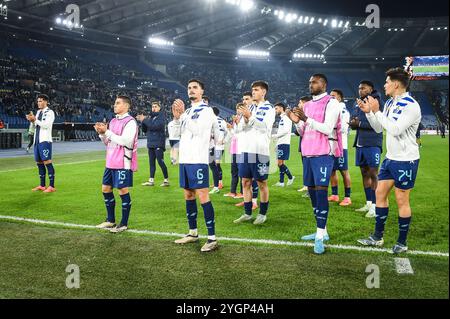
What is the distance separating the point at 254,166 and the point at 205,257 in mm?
2183

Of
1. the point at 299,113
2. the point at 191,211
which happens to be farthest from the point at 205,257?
the point at 299,113

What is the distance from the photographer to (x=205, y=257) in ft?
16.7

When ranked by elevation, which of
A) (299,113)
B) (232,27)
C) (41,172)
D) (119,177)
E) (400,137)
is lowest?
(41,172)

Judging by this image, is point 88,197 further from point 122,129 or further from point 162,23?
point 162,23

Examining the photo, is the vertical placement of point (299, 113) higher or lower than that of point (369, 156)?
higher

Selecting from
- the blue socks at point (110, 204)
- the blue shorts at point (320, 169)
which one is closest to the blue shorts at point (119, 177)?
the blue socks at point (110, 204)

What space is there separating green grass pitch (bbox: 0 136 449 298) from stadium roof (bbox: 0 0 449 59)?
25257 millimetres

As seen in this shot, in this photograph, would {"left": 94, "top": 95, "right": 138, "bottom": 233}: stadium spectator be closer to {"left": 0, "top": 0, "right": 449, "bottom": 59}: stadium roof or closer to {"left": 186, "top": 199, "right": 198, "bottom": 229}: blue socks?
{"left": 186, "top": 199, "right": 198, "bottom": 229}: blue socks

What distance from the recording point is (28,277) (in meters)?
4.36

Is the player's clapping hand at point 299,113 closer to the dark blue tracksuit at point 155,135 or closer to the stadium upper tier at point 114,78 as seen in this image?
the dark blue tracksuit at point 155,135

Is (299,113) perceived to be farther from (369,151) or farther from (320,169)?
(369,151)

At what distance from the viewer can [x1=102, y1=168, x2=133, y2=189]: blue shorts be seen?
6.32 m

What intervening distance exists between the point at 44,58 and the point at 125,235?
37.5 meters

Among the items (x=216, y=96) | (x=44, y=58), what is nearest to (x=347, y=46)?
(x=216, y=96)
